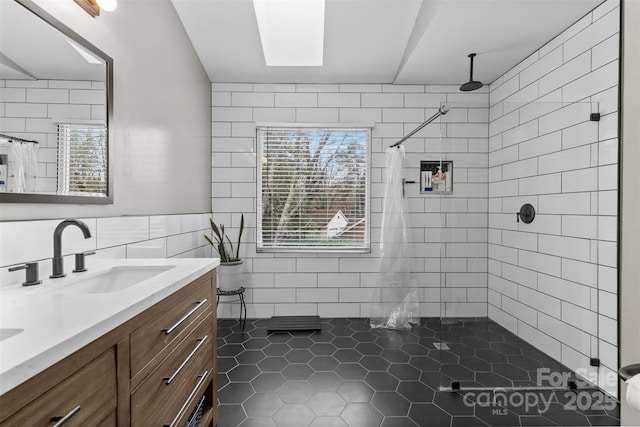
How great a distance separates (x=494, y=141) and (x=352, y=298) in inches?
71.9

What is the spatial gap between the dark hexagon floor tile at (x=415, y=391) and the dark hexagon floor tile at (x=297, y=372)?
0.59 metres

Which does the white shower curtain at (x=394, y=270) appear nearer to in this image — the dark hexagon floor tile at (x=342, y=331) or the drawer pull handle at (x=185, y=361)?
the dark hexagon floor tile at (x=342, y=331)

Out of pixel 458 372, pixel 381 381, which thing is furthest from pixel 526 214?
pixel 381 381

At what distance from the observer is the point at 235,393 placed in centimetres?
179

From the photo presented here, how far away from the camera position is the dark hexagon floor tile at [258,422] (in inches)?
60.4

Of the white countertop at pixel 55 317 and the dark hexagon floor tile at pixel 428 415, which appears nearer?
the white countertop at pixel 55 317

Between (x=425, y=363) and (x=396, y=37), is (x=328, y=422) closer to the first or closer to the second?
(x=425, y=363)

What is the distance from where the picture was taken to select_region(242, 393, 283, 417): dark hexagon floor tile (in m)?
1.62

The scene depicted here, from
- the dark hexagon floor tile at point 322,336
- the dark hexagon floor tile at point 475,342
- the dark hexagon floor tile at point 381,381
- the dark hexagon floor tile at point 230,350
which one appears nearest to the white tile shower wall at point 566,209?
the dark hexagon floor tile at point 475,342

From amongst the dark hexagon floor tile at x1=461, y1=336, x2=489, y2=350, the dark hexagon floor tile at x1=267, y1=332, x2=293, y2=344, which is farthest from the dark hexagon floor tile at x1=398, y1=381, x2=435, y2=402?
the dark hexagon floor tile at x1=267, y1=332, x2=293, y2=344

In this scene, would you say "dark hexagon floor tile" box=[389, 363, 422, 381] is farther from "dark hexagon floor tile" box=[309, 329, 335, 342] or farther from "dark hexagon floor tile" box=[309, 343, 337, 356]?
"dark hexagon floor tile" box=[309, 329, 335, 342]

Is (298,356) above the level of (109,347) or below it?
below

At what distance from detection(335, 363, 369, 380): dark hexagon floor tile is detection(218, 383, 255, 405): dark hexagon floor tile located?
22.5 inches

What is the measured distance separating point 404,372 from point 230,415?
1110 millimetres
